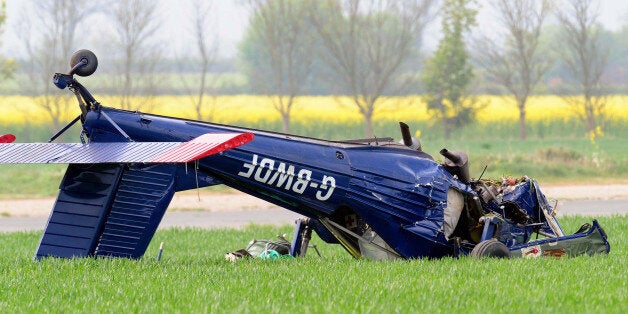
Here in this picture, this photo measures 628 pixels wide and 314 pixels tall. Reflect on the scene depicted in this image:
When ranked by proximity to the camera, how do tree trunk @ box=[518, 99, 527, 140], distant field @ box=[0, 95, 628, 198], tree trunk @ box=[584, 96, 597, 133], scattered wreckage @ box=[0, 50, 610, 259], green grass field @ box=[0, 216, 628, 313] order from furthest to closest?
1. tree trunk @ box=[584, 96, 597, 133]
2. tree trunk @ box=[518, 99, 527, 140]
3. distant field @ box=[0, 95, 628, 198]
4. scattered wreckage @ box=[0, 50, 610, 259]
5. green grass field @ box=[0, 216, 628, 313]

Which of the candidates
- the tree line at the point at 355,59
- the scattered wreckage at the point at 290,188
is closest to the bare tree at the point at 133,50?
the tree line at the point at 355,59

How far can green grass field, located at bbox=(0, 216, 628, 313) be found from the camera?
10404mm

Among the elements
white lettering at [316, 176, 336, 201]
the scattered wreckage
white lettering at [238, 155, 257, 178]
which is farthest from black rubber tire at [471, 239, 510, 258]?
white lettering at [238, 155, 257, 178]

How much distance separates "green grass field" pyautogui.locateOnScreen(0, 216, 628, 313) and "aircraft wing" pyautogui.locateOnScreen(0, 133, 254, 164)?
1.18 meters

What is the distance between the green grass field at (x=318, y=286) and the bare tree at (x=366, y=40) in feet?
125

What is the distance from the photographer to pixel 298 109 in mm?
57719

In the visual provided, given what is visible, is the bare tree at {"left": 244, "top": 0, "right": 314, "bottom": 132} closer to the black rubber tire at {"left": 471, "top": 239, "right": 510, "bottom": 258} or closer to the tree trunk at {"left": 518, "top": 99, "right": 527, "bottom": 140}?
the tree trunk at {"left": 518, "top": 99, "right": 527, "bottom": 140}

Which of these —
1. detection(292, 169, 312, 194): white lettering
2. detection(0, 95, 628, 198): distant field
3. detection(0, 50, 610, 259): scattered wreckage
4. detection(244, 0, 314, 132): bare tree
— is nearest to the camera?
detection(0, 50, 610, 259): scattered wreckage

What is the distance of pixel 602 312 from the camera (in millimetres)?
10070

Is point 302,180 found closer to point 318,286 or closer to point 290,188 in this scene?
point 290,188

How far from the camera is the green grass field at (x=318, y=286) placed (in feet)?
34.1

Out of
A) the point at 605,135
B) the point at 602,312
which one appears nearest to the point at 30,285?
the point at 602,312

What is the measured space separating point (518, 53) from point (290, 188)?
47126 mm

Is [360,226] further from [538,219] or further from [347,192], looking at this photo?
[538,219]
